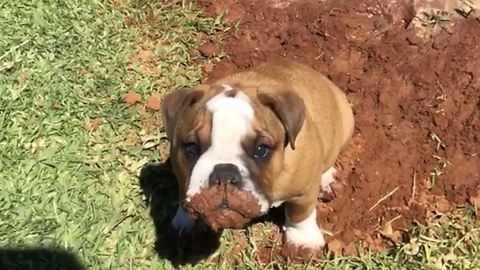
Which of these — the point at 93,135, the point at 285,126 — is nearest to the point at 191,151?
the point at 285,126

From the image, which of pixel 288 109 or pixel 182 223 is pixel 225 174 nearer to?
pixel 288 109

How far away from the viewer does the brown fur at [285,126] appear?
385 centimetres

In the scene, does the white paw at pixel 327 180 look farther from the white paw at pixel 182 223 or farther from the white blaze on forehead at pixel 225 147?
the white blaze on forehead at pixel 225 147

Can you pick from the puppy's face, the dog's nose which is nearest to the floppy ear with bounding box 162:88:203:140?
the puppy's face

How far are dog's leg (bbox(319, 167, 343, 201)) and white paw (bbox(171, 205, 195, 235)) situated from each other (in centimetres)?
84

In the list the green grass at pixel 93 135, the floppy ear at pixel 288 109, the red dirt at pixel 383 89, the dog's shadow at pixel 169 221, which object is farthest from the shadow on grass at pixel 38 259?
the floppy ear at pixel 288 109

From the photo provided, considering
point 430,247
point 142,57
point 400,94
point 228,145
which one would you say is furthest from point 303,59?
point 228,145

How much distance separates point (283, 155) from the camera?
4004 millimetres

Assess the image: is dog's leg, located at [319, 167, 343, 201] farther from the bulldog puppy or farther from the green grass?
the green grass

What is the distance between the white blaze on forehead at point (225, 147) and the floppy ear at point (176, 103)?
0.25 metres

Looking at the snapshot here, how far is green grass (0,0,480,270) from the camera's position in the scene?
4.75m

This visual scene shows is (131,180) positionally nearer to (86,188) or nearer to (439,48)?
(86,188)

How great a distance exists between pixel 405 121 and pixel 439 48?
0.63 meters

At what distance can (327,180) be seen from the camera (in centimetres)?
500
